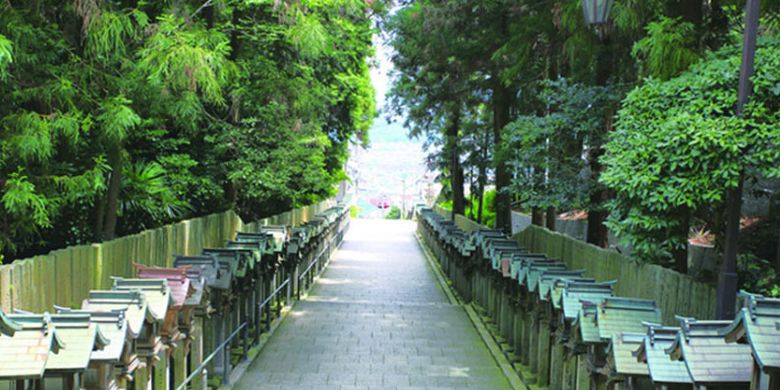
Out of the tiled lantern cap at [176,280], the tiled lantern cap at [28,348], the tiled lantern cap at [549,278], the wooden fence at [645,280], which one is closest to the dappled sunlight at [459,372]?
the tiled lantern cap at [549,278]

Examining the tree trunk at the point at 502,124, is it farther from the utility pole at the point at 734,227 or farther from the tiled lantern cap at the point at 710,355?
the tiled lantern cap at the point at 710,355

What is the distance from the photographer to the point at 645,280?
886 centimetres

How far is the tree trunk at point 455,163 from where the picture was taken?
31.2m

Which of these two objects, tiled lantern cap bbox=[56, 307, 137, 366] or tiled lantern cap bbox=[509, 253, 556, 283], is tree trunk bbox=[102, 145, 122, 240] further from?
tiled lantern cap bbox=[509, 253, 556, 283]

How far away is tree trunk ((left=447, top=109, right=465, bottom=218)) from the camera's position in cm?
3123

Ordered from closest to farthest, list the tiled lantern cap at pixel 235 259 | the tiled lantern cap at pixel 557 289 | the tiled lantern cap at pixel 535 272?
the tiled lantern cap at pixel 557 289 < the tiled lantern cap at pixel 535 272 < the tiled lantern cap at pixel 235 259

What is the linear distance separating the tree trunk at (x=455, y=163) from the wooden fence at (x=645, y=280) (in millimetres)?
17735

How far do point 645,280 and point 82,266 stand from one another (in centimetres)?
608

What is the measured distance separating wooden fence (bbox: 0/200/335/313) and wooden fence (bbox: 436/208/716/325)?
600cm

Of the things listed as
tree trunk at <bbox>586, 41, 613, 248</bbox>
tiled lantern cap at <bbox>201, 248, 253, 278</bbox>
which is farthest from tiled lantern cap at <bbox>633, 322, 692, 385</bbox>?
tree trunk at <bbox>586, 41, 613, 248</bbox>

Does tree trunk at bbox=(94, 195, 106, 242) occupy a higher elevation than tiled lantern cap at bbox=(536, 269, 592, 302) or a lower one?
higher

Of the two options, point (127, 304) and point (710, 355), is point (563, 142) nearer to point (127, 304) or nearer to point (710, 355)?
point (710, 355)

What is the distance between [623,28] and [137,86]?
6553 mm

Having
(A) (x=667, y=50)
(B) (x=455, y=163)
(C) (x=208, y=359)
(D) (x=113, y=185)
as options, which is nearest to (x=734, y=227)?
(A) (x=667, y=50)
